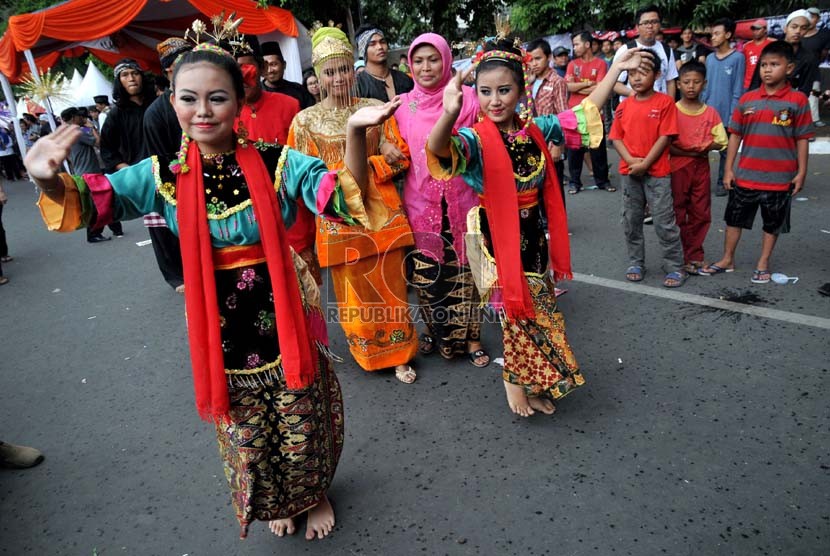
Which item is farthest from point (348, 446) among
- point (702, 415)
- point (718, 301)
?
point (718, 301)

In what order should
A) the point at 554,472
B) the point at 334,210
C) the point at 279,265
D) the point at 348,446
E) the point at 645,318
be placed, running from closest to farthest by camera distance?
the point at 334,210, the point at 279,265, the point at 554,472, the point at 348,446, the point at 645,318

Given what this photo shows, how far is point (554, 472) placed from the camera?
104 inches

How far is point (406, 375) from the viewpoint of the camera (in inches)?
142

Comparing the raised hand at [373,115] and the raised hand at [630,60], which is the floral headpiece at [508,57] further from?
the raised hand at [373,115]

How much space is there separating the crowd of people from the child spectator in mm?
2891

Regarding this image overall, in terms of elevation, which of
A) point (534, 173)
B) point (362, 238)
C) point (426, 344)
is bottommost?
point (426, 344)

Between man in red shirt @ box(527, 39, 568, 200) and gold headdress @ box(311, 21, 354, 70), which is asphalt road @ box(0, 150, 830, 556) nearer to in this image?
gold headdress @ box(311, 21, 354, 70)

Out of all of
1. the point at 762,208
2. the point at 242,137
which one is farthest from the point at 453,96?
the point at 762,208

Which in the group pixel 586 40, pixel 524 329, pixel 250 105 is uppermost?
pixel 586 40

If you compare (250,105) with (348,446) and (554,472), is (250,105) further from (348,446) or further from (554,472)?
(554,472)

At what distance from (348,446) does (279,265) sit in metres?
1.38

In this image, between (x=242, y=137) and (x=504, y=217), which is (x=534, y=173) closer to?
(x=504, y=217)

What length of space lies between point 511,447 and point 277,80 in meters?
3.62

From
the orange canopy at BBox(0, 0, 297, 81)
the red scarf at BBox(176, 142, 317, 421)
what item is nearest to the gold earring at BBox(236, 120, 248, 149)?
the red scarf at BBox(176, 142, 317, 421)
